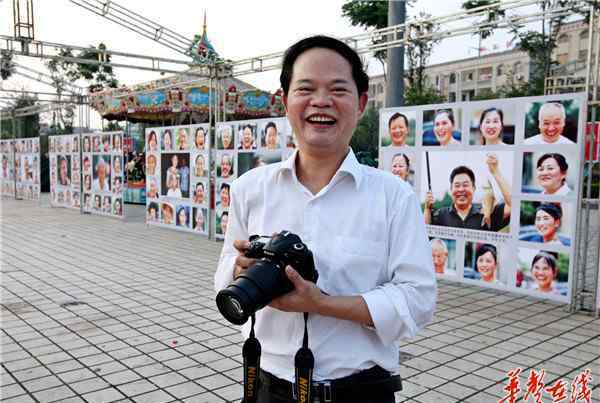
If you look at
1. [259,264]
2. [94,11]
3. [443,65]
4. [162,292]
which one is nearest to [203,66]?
[94,11]

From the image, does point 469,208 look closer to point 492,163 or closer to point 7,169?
point 492,163

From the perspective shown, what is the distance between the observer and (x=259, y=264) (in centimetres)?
124

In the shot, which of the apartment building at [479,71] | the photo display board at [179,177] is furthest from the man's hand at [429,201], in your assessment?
the apartment building at [479,71]

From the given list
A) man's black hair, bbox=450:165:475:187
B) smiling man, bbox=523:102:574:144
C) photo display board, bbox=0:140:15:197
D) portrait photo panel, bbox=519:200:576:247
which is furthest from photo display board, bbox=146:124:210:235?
photo display board, bbox=0:140:15:197

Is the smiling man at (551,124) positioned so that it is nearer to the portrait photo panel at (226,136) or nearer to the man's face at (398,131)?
the man's face at (398,131)

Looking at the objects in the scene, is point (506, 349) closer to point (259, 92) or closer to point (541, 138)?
point (541, 138)

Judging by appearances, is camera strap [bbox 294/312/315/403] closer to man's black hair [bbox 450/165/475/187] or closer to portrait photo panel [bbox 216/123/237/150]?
man's black hair [bbox 450/165/475/187]

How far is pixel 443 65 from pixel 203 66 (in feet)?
174

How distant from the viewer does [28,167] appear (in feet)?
57.4

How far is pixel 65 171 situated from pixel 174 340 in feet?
39.0

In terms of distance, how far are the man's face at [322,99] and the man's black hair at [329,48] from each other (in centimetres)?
2

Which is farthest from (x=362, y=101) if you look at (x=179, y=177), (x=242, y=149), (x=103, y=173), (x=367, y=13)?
(x=367, y=13)

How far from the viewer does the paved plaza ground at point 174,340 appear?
131 inches

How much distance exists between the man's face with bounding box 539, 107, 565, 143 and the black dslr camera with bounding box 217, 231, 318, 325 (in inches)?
184
